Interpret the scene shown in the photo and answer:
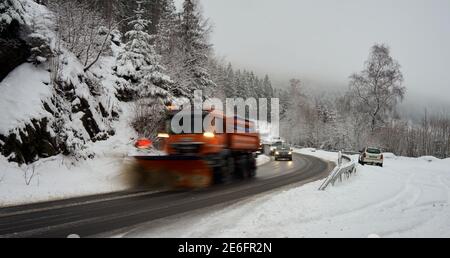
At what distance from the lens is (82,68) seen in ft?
66.2

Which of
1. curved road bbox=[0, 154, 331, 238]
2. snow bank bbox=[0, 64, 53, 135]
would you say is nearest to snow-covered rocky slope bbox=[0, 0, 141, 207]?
snow bank bbox=[0, 64, 53, 135]

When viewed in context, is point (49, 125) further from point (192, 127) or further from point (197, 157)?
point (197, 157)

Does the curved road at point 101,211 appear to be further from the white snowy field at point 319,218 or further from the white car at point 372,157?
the white car at point 372,157

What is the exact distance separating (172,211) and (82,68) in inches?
586

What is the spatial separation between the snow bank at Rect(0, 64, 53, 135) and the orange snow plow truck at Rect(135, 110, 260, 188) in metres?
5.34

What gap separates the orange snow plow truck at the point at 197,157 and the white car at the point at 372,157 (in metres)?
17.0

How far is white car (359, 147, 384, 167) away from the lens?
27987 millimetres

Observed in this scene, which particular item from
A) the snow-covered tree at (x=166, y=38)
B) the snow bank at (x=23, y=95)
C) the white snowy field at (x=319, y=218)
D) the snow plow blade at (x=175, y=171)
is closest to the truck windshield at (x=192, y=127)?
the snow plow blade at (x=175, y=171)

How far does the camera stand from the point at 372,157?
28203 millimetres

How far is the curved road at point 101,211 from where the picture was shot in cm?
677

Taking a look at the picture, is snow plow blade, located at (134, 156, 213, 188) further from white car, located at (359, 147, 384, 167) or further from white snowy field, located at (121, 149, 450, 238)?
white car, located at (359, 147, 384, 167)

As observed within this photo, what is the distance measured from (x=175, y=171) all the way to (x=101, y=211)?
14.6 feet
